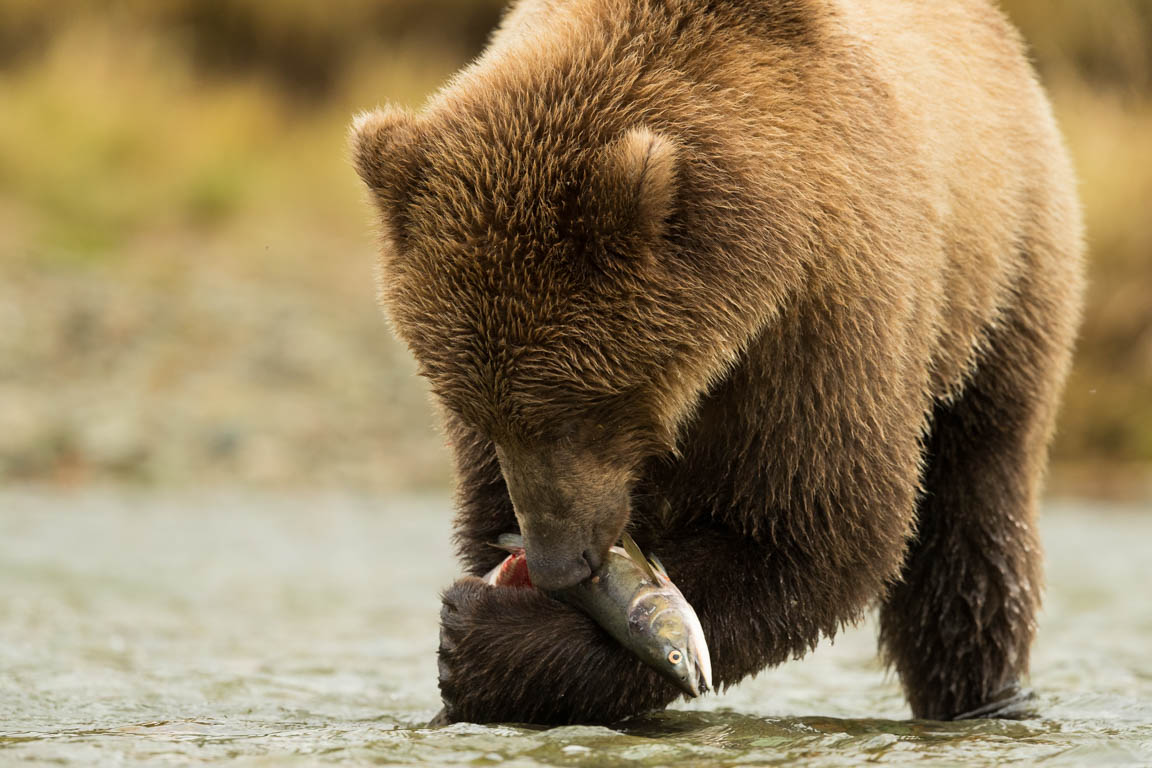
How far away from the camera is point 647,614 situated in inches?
182

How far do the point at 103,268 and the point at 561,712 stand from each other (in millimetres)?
12394

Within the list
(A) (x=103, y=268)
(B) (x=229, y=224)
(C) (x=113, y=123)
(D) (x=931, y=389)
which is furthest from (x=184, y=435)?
A: (D) (x=931, y=389)

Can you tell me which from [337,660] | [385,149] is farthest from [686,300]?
[337,660]

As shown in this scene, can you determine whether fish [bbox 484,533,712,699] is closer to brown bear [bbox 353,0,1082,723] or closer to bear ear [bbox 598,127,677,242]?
brown bear [bbox 353,0,1082,723]

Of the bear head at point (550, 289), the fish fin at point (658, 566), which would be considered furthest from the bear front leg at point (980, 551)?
the bear head at point (550, 289)

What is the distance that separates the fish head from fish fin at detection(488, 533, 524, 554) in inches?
21.9

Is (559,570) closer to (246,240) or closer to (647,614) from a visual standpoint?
(647,614)

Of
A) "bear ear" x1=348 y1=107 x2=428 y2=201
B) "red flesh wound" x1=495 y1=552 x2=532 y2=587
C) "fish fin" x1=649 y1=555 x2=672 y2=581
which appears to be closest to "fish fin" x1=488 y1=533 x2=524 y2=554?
"red flesh wound" x1=495 y1=552 x2=532 y2=587

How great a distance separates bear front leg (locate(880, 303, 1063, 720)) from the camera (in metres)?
6.13

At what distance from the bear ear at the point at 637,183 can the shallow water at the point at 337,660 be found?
129cm

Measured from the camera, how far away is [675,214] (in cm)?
440

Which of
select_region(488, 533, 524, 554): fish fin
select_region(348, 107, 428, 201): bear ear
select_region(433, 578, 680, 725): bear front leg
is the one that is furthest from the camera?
select_region(488, 533, 524, 554): fish fin

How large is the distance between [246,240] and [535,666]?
13.3m

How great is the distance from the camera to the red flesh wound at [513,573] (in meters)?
5.10
